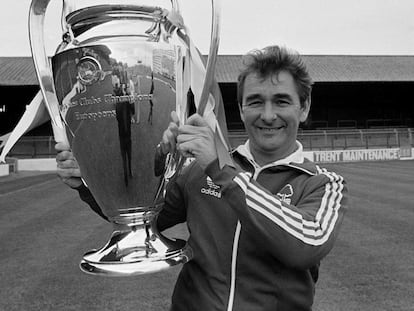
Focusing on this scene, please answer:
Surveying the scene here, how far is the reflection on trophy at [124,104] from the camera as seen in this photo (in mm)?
1002

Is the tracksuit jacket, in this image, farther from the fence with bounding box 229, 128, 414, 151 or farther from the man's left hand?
the fence with bounding box 229, 128, 414, 151

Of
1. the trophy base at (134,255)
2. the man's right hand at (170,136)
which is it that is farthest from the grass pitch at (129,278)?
the man's right hand at (170,136)

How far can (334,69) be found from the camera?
80.1 feet

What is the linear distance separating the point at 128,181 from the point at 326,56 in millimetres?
28967

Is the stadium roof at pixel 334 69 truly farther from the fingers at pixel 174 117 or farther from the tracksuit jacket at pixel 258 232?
the fingers at pixel 174 117

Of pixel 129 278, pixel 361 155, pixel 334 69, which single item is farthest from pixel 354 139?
pixel 129 278

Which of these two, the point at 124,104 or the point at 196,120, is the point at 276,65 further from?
the point at 124,104

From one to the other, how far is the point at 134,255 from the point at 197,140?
0.32 metres

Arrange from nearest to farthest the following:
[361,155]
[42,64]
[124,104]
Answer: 1. [124,104]
2. [42,64]
3. [361,155]

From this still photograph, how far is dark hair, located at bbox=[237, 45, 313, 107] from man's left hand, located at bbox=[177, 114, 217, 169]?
345 mm

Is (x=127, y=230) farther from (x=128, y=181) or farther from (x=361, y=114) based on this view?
(x=361, y=114)

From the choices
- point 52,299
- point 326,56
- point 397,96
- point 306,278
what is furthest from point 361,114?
point 306,278

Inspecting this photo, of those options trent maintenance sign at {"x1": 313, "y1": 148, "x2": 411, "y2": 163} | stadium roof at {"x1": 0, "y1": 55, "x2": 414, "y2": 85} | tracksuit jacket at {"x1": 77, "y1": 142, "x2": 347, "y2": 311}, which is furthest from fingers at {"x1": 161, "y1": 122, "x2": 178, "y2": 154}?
trent maintenance sign at {"x1": 313, "y1": 148, "x2": 411, "y2": 163}

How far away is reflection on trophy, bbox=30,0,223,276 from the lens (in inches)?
39.4
